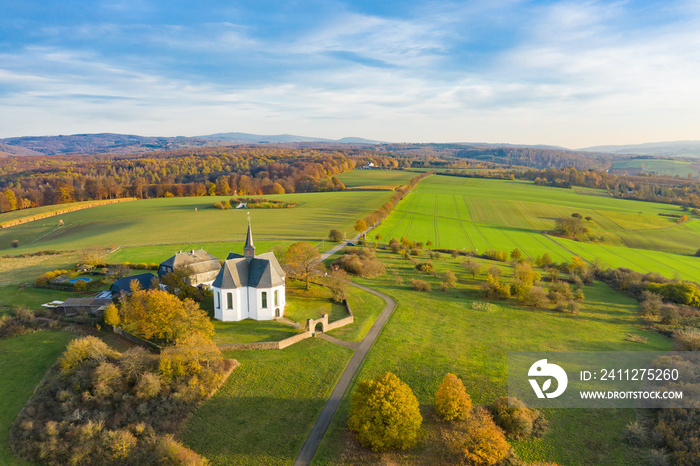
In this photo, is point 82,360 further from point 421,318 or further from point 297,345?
point 421,318

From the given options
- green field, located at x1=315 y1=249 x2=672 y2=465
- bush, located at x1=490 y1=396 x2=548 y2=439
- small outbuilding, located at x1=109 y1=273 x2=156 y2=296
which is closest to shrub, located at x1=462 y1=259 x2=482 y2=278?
green field, located at x1=315 y1=249 x2=672 y2=465

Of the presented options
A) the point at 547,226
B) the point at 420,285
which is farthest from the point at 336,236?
the point at 547,226

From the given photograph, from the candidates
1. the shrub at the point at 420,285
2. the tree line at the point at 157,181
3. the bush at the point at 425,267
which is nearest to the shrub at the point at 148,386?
the shrub at the point at 420,285

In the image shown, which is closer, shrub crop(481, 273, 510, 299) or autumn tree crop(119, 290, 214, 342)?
autumn tree crop(119, 290, 214, 342)

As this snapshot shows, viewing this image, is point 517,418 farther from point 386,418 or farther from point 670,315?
point 670,315

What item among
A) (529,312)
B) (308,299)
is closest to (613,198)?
(529,312)

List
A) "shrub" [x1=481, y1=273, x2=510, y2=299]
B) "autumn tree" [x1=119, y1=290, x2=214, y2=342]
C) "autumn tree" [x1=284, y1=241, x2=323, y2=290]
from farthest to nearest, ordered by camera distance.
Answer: "autumn tree" [x1=284, y1=241, x2=323, y2=290]
"shrub" [x1=481, y1=273, x2=510, y2=299]
"autumn tree" [x1=119, y1=290, x2=214, y2=342]

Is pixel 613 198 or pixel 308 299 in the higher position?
pixel 613 198

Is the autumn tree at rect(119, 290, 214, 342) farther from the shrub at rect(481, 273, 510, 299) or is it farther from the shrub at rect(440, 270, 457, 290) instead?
the shrub at rect(481, 273, 510, 299)
